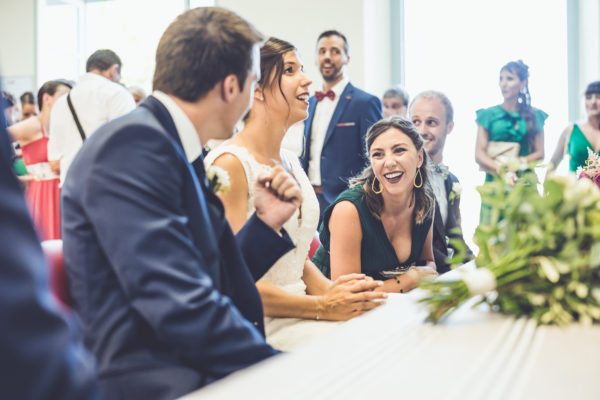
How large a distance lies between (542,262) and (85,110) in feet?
12.0

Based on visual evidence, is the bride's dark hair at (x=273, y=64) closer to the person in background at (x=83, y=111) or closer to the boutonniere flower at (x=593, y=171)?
the boutonniere flower at (x=593, y=171)

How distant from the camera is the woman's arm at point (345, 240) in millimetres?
2766

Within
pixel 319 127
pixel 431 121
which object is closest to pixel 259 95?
pixel 431 121

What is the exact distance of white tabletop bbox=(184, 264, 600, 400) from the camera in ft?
2.93

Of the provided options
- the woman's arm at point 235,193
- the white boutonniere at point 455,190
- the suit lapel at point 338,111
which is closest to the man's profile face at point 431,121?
the suit lapel at point 338,111

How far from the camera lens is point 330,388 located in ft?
2.92

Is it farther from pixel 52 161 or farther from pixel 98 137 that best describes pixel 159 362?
pixel 52 161

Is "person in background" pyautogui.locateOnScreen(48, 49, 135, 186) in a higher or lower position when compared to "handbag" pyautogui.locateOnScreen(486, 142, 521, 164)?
higher

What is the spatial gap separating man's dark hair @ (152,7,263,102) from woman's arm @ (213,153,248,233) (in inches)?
26.8

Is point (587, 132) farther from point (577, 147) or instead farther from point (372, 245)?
point (372, 245)

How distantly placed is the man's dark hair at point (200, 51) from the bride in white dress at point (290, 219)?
0.72 m

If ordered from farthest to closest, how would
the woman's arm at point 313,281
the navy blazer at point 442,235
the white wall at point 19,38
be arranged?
the white wall at point 19,38
the navy blazer at point 442,235
the woman's arm at point 313,281

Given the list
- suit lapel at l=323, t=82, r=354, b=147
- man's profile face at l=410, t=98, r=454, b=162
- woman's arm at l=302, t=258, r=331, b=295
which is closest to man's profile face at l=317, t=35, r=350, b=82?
suit lapel at l=323, t=82, r=354, b=147

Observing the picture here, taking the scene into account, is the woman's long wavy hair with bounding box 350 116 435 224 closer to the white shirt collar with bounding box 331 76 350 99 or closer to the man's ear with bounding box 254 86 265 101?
the man's ear with bounding box 254 86 265 101
